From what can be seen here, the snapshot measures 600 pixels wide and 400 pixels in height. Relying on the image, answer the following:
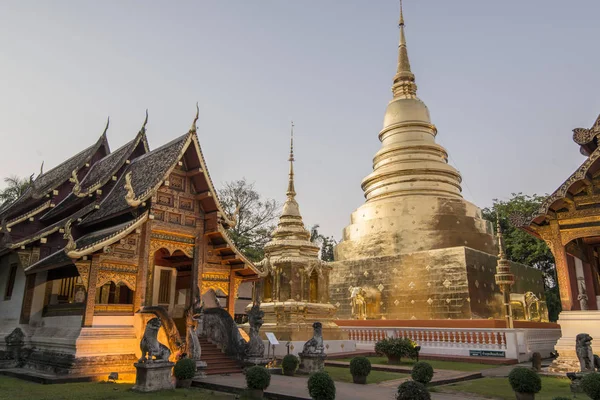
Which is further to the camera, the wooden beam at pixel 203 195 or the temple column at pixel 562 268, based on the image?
the wooden beam at pixel 203 195

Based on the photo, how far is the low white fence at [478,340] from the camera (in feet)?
51.2

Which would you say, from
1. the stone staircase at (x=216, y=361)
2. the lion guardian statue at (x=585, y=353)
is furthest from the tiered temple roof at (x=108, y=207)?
the lion guardian statue at (x=585, y=353)

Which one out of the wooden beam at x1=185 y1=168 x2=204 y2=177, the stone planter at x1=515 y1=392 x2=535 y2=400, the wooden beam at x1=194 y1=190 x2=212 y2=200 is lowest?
the stone planter at x1=515 y1=392 x2=535 y2=400

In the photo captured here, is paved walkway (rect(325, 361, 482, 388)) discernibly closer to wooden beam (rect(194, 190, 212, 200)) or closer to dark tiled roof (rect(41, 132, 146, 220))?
wooden beam (rect(194, 190, 212, 200))

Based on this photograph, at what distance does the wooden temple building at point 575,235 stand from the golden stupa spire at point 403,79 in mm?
17644

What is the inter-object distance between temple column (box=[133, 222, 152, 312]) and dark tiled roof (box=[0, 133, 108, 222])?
214 inches

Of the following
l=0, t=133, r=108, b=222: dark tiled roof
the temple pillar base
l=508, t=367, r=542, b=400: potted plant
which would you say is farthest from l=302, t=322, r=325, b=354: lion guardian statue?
l=0, t=133, r=108, b=222: dark tiled roof

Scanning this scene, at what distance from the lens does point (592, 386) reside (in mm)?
7023

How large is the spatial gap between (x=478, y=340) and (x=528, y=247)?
73.0ft

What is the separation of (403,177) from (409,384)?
20269 mm

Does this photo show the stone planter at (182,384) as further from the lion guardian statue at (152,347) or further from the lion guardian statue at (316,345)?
the lion guardian statue at (316,345)

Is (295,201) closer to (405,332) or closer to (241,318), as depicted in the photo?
(405,332)

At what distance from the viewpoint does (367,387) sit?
9883 millimetres

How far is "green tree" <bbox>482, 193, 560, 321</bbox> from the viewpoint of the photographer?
34.9 m
